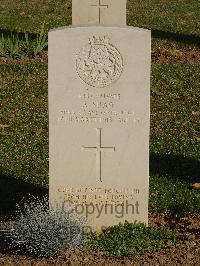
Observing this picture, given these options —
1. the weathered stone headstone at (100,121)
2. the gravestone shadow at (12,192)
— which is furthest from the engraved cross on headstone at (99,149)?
the gravestone shadow at (12,192)

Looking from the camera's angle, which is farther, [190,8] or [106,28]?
[190,8]

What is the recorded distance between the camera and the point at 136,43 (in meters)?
5.52

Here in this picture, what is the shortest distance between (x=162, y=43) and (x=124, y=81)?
7.40m

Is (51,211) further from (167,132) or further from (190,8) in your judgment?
(190,8)

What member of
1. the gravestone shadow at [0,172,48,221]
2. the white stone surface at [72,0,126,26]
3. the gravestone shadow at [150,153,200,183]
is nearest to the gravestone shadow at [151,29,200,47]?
the white stone surface at [72,0,126,26]

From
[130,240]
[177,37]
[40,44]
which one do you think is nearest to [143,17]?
[177,37]

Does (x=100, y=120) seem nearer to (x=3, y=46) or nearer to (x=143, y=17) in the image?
(x=3, y=46)

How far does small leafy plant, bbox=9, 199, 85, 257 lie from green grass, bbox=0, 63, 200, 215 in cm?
120

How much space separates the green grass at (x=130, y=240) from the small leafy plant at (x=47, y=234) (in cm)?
21

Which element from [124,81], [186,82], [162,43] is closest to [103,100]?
[124,81]

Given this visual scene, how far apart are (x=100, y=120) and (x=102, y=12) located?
392cm

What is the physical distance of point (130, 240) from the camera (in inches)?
223

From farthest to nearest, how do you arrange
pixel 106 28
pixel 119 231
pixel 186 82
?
pixel 186 82, pixel 119 231, pixel 106 28

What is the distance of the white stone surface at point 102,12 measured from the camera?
9273 millimetres
